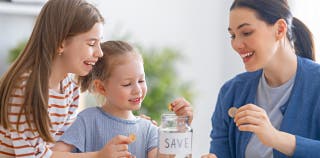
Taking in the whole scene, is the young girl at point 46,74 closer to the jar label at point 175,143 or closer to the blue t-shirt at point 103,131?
the blue t-shirt at point 103,131

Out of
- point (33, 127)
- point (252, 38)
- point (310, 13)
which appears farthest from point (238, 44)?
point (310, 13)

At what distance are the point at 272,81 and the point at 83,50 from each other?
0.56 meters

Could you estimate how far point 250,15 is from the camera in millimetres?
1511

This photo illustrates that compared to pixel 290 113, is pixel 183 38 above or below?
above

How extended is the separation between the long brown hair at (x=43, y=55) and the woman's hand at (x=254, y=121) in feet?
1.46

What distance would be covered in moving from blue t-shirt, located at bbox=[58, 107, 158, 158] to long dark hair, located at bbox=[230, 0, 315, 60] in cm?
44

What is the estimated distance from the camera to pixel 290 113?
1.49 metres

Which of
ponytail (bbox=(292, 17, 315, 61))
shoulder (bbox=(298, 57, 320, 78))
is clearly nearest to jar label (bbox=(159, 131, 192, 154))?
shoulder (bbox=(298, 57, 320, 78))

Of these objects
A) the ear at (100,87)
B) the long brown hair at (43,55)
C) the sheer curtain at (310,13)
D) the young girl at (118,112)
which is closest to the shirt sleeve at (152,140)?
the young girl at (118,112)

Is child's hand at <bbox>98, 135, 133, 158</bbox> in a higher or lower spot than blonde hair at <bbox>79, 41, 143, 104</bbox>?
lower

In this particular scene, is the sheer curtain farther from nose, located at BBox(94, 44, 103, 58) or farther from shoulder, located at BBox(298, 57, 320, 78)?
nose, located at BBox(94, 44, 103, 58)

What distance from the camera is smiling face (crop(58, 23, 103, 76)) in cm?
143

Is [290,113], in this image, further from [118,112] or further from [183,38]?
[183,38]

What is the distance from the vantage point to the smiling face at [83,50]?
143cm
